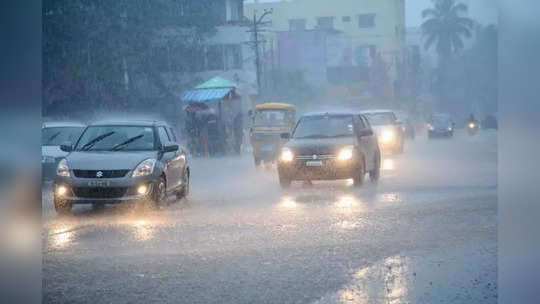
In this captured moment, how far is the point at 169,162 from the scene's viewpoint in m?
14.5

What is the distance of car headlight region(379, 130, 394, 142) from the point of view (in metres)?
30.6

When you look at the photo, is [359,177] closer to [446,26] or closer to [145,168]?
[145,168]

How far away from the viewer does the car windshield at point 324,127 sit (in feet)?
60.4

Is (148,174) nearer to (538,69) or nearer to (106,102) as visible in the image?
(538,69)

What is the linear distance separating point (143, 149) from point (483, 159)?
17466mm

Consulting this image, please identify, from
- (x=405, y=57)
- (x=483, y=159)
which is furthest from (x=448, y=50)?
(x=483, y=159)

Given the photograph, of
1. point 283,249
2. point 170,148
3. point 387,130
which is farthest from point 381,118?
point 283,249

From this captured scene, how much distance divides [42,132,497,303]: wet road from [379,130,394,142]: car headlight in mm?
13739

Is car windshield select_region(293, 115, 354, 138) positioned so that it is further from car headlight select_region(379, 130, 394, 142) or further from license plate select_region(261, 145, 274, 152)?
car headlight select_region(379, 130, 394, 142)

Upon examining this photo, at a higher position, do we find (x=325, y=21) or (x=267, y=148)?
(x=325, y=21)

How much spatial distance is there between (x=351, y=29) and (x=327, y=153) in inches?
2703

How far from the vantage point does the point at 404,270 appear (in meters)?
8.09

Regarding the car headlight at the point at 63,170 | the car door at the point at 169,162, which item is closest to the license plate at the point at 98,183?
the car headlight at the point at 63,170

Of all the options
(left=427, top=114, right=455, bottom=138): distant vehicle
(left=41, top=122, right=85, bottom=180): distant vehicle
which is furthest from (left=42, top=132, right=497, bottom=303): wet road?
(left=427, top=114, right=455, bottom=138): distant vehicle
